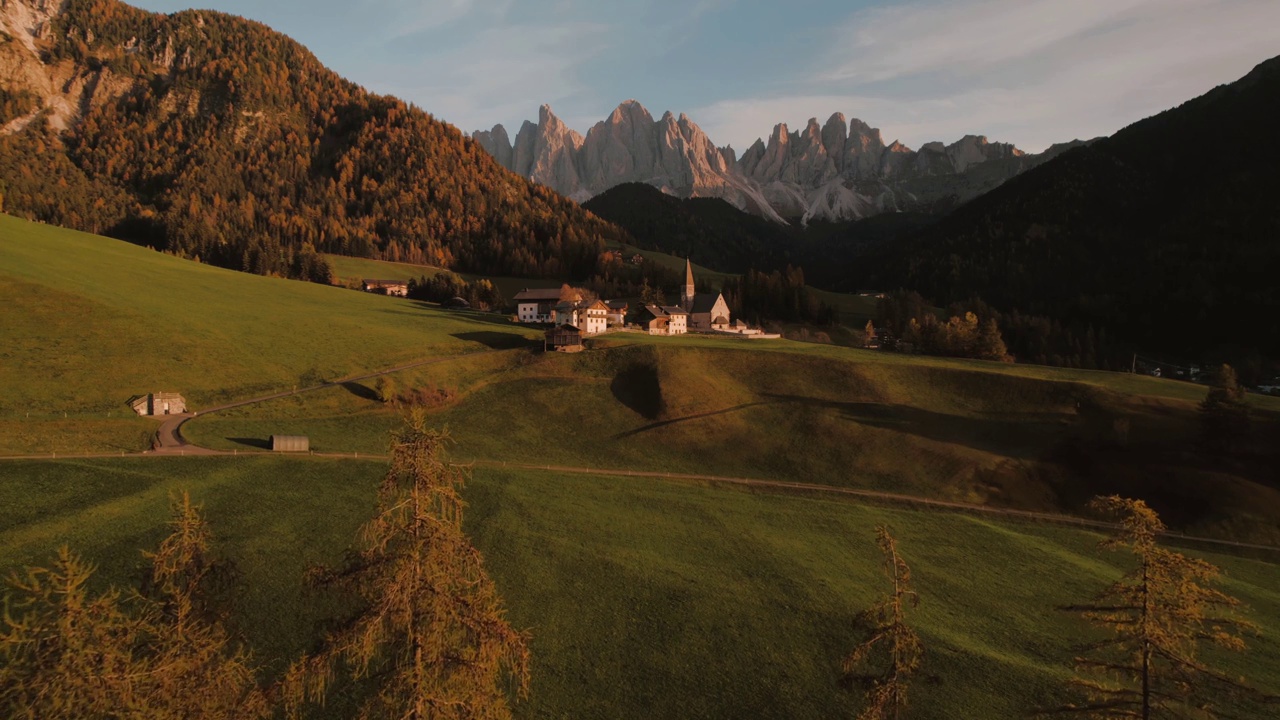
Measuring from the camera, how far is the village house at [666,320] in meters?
131

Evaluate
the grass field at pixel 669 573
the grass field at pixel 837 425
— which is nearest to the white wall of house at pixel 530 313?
the grass field at pixel 837 425

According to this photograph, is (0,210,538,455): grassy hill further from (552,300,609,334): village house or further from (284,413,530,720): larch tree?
(284,413,530,720): larch tree

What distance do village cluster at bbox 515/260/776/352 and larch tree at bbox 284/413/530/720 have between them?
8946cm

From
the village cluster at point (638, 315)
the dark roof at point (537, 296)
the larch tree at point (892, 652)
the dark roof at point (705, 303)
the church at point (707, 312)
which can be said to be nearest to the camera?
the larch tree at point (892, 652)

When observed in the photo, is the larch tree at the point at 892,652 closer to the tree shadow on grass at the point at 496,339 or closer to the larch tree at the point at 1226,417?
the larch tree at the point at 1226,417

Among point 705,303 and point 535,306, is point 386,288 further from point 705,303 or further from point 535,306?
point 705,303

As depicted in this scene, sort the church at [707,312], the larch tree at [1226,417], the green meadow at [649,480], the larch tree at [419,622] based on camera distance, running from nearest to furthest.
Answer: the larch tree at [419,622], the green meadow at [649,480], the larch tree at [1226,417], the church at [707,312]

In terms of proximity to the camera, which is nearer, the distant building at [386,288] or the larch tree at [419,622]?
the larch tree at [419,622]

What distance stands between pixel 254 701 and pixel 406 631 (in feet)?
11.9

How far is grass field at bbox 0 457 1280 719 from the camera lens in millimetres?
30406

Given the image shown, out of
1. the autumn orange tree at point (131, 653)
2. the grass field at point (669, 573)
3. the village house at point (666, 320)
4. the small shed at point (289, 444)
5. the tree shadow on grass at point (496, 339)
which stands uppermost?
the village house at point (666, 320)

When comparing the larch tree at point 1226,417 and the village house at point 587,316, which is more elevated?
the village house at point 587,316

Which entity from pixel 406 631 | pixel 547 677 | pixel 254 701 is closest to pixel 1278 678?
pixel 547 677

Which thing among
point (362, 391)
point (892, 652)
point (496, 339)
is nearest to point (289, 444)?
point (362, 391)
